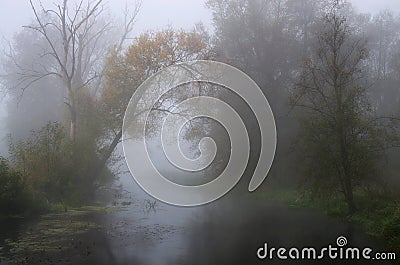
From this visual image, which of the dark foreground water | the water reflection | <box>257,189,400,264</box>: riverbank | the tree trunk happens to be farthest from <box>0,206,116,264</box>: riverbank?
<box>257,189,400,264</box>: riverbank

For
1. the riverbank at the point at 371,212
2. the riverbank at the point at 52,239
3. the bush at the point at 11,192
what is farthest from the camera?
the bush at the point at 11,192

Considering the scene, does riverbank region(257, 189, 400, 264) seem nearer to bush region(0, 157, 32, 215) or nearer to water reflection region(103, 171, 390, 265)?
→ water reflection region(103, 171, 390, 265)

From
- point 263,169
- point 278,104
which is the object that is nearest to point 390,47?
point 278,104

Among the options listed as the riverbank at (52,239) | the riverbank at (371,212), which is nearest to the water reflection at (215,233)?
the riverbank at (371,212)

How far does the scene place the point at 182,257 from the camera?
8.45 meters

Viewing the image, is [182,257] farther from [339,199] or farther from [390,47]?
[390,47]

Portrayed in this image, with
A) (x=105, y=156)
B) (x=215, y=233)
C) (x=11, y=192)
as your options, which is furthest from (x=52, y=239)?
(x=105, y=156)

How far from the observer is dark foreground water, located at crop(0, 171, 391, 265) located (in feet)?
27.2

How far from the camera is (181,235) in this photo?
10.9 metres

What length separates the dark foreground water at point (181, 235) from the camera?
830 centimetres

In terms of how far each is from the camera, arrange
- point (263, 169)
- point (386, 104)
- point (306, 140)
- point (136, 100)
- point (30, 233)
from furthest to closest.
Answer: point (386, 104) → point (263, 169) → point (136, 100) → point (306, 140) → point (30, 233)

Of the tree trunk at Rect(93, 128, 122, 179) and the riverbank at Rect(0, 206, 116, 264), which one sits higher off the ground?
the tree trunk at Rect(93, 128, 122, 179)

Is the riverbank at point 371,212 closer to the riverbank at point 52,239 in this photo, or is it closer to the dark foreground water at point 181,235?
the dark foreground water at point 181,235

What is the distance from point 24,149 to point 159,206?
6.09 meters
